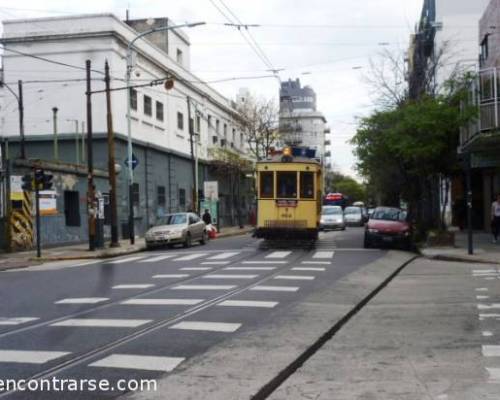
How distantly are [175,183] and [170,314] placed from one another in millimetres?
33475

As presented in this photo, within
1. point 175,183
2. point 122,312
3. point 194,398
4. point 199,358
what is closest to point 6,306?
point 122,312

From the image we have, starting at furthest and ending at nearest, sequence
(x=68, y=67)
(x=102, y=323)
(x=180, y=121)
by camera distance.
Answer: (x=180, y=121)
(x=68, y=67)
(x=102, y=323)

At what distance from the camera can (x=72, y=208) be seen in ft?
102

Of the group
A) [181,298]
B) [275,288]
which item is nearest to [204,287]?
[275,288]

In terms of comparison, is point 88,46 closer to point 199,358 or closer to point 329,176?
point 199,358

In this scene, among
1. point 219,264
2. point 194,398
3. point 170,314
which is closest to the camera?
point 194,398

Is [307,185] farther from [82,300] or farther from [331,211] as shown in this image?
[331,211]

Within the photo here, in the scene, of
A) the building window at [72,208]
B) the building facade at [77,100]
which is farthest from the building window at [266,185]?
the building window at [72,208]

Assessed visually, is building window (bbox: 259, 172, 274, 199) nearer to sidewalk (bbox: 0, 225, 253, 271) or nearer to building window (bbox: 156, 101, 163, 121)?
sidewalk (bbox: 0, 225, 253, 271)

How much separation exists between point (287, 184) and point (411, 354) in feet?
55.3

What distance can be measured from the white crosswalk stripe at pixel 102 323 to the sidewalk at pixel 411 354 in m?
2.79

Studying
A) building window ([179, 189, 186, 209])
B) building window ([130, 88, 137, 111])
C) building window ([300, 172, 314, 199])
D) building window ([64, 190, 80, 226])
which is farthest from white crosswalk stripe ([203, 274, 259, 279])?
building window ([179, 189, 186, 209])

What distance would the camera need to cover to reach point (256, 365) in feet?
22.9
